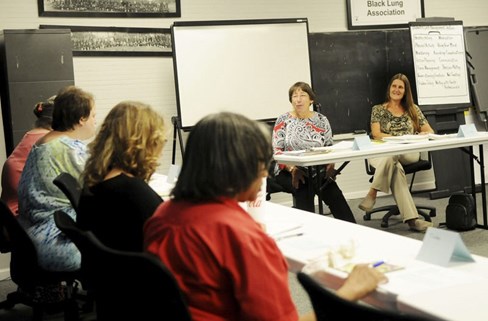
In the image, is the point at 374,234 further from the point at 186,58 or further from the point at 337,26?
the point at 337,26

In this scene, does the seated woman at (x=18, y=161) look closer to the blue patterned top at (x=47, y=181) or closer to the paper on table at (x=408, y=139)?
the blue patterned top at (x=47, y=181)

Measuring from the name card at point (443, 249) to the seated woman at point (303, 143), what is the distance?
3.28 metres

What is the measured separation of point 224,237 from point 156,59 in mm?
4678

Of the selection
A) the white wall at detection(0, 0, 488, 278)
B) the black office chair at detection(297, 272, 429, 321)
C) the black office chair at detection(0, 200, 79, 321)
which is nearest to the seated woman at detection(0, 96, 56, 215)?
the black office chair at detection(0, 200, 79, 321)

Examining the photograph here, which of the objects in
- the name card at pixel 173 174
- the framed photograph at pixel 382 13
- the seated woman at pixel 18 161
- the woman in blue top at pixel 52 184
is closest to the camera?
the woman in blue top at pixel 52 184

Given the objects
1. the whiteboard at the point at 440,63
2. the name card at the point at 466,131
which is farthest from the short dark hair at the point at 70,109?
the whiteboard at the point at 440,63

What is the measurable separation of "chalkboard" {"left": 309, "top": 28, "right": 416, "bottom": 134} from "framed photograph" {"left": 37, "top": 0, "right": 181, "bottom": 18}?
1.40m

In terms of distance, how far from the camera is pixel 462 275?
5.26ft

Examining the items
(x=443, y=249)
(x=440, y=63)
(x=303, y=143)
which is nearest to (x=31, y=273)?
(x=443, y=249)

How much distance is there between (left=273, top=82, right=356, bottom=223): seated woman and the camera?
16.7ft

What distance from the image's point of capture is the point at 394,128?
18.7 feet

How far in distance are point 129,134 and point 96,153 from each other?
4.9 inches

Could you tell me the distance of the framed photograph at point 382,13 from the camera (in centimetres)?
674

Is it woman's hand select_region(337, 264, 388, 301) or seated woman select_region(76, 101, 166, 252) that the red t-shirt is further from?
seated woman select_region(76, 101, 166, 252)
